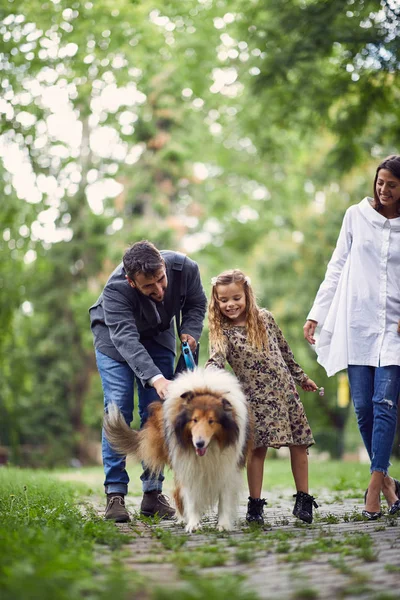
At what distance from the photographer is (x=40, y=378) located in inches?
1022

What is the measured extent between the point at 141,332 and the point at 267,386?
1197 mm

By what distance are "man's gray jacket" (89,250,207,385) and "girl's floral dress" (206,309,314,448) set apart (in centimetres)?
55

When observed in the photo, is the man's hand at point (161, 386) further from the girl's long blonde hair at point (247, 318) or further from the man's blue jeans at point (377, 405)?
the man's blue jeans at point (377, 405)

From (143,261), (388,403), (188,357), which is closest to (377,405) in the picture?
(388,403)

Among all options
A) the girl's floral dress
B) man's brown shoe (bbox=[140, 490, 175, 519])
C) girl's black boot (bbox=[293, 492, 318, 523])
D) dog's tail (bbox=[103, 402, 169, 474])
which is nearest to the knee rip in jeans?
the girl's floral dress

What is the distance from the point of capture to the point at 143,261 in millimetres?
6066

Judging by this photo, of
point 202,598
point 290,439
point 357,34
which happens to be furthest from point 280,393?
point 357,34

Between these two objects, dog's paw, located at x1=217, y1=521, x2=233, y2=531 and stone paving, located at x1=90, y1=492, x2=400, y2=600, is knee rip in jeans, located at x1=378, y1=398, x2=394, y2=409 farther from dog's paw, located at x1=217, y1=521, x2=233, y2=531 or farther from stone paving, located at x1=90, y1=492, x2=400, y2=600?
dog's paw, located at x1=217, y1=521, x2=233, y2=531

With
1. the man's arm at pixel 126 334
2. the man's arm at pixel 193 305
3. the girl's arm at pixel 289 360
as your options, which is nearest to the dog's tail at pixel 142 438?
the man's arm at pixel 126 334

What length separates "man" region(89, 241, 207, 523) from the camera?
20.5 ft

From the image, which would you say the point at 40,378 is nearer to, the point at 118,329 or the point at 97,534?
the point at 118,329

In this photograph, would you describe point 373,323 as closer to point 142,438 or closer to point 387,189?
point 387,189

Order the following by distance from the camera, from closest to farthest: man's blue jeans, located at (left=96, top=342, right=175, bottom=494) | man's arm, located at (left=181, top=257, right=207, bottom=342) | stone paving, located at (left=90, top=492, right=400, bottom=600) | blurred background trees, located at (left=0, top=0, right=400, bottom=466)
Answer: stone paving, located at (left=90, top=492, right=400, bottom=600), man's blue jeans, located at (left=96, top=342, right=175, bottom=494), man's arm, located at (left=181, top=257, right=207, bottom=342), blurred background trees, located at (left=0, top=0, right=400, bottom=466)

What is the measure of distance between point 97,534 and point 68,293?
798 inches
